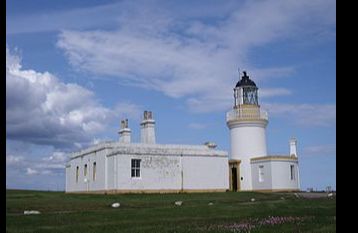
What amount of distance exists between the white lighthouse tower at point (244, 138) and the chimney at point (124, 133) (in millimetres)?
9523

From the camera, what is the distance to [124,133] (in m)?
43.5

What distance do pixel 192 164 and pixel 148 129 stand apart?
4913mm

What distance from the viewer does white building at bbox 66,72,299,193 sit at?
125 feet

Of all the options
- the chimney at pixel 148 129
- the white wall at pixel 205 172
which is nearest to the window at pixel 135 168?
the chimney at pixel 148 129

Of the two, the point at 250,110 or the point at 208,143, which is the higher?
the point at 250,110

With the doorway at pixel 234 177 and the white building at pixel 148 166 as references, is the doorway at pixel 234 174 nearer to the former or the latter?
the doorway at pixel 234 177

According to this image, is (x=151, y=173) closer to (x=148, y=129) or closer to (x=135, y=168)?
(x=135, y=168)

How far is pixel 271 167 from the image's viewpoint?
42062mm

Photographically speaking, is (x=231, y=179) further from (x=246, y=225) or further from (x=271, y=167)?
(x=246, y=225)

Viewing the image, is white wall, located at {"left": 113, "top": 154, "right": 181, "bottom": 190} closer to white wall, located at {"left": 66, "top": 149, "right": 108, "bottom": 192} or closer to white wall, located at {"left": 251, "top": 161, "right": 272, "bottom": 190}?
white wall, located at {"left": 66, "top": 149, "right": 108, "bottom": 192}

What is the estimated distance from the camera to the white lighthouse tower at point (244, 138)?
4466 centimetres
